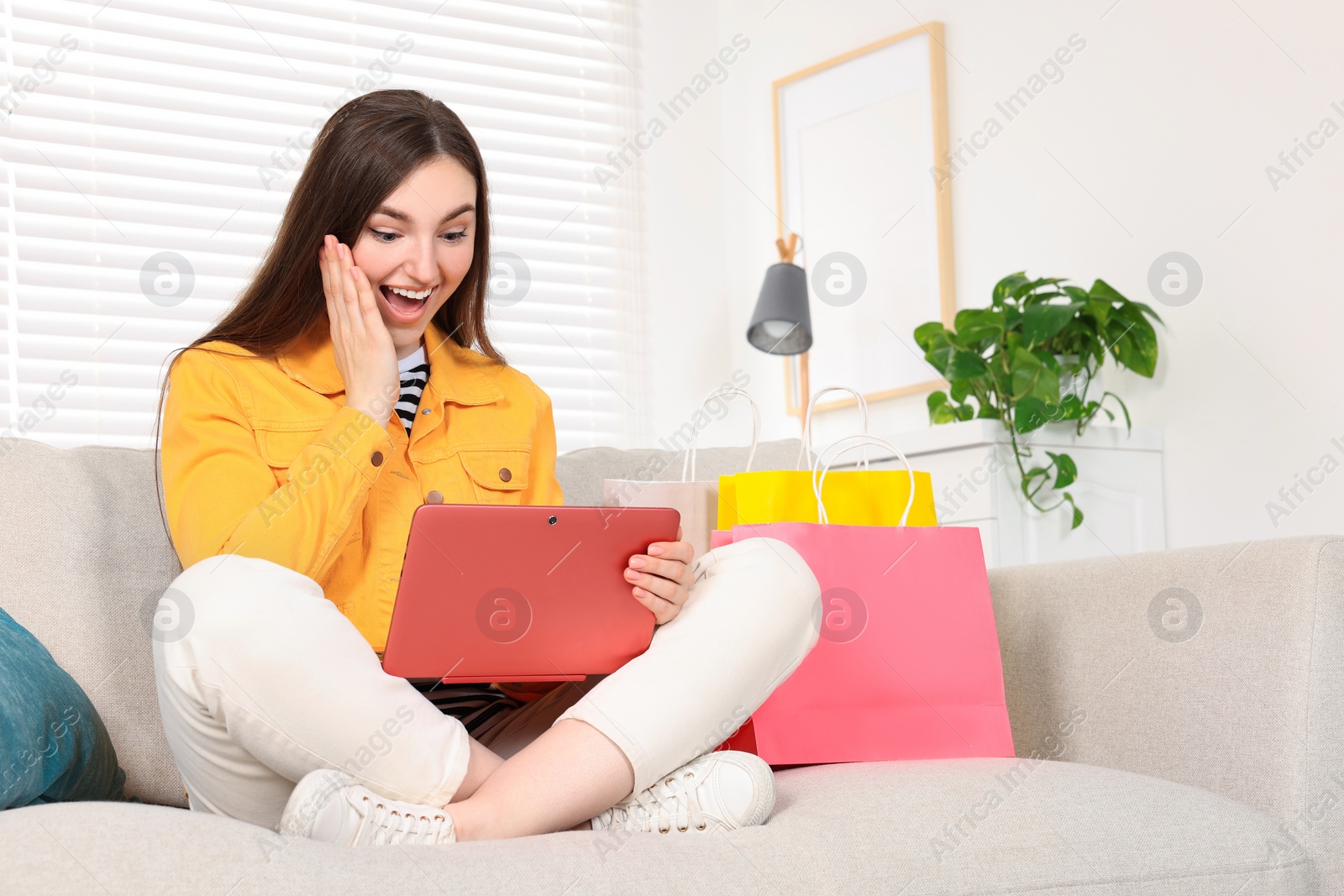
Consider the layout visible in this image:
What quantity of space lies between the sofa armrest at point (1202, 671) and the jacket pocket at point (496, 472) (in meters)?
0.64

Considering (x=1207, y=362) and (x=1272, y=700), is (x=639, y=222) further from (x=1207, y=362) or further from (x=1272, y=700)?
(x=1272, y=700)

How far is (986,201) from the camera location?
2.85m

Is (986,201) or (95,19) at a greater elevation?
(95,19)

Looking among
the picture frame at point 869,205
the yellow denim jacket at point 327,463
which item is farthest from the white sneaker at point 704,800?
the picture frame at point 869,205

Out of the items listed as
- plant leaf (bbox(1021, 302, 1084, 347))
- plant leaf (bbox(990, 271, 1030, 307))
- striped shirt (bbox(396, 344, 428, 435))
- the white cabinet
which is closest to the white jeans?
striped shirt (bbox(396, 344, 428, 435))

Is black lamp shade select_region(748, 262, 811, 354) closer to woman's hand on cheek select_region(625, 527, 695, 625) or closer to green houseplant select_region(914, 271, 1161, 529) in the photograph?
green houseplant select_region(914, 271, 1161, 529)

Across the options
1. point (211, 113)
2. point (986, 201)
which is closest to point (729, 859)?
point (986, 201)

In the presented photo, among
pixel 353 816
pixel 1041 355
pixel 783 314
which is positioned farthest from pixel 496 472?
pixel 783 314

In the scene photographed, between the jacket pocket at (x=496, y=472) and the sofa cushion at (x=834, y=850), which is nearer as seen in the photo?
the sofa cushion at (x=834, y=850)

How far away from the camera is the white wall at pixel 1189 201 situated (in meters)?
2.26

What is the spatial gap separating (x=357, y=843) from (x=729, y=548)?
494 mm

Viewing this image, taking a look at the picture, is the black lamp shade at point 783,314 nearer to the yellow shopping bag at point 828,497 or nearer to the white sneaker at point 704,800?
the yellow shopping bag at point 828,497

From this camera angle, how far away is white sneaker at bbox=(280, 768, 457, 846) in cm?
87

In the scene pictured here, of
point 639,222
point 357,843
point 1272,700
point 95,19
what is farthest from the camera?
point 639,222
